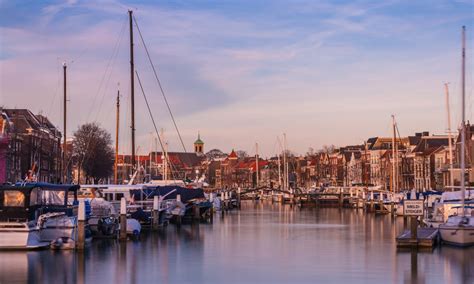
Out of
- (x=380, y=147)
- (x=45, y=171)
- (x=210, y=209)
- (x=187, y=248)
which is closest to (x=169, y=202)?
(x=210, y=209)

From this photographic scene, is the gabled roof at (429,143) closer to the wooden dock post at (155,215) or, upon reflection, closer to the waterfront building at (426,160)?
the waterfront building at (426,160)

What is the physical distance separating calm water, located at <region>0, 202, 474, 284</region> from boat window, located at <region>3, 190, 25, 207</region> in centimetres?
323

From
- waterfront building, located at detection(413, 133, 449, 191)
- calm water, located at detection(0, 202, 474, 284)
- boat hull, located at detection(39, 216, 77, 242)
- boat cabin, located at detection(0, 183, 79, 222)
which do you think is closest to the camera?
calm water, located at detection(0, 202, 474, 284)

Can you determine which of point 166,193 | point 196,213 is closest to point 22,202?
point 166,193

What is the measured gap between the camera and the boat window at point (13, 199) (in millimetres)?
47544

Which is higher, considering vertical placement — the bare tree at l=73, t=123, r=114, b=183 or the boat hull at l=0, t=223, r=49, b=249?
the bare tree at l=73, t=123, r=114, b=183

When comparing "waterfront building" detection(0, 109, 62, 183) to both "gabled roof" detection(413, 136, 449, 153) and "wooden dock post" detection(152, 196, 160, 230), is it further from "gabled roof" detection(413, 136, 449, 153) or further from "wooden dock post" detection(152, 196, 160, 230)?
"gabled roof" detection(413, 136, 449, 153)

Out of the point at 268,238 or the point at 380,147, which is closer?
the point at 268,238

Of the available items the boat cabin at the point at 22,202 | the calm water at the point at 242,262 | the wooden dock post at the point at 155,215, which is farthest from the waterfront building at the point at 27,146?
the calm water at the point at 242,262

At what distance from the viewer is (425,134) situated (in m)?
182

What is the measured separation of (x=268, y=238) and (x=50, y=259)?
22.9 m

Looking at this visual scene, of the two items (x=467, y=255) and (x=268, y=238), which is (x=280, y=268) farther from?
(x=268, y=238)

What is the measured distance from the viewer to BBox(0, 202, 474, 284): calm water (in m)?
37.5

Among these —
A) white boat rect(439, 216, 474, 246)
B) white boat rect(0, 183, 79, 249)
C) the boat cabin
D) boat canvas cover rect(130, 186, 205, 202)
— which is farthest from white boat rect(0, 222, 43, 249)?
boat canvas cover rect(130, 186, 205, 202)
